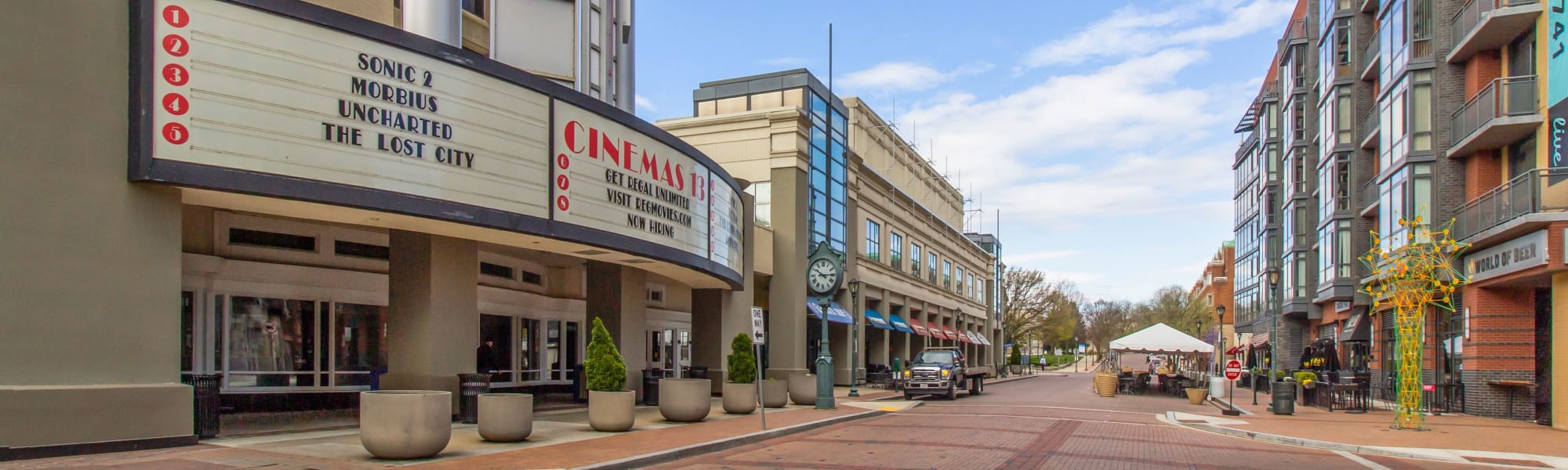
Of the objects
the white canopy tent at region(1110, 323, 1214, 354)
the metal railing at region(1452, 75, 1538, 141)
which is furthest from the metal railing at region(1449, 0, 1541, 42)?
the white canopy tent at region(1110, 323, 1214, 354)

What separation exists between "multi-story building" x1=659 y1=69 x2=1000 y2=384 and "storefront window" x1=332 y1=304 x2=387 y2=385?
16232mm

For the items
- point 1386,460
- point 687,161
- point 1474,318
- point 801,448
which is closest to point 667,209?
point 687,161

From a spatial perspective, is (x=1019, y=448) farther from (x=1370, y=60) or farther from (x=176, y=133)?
(x=1370, y=60)

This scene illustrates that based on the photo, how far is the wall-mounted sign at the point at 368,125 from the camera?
13047 mm

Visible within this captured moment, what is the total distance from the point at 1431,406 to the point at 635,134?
21.2 metres

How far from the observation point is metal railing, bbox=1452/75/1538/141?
23.9 metres

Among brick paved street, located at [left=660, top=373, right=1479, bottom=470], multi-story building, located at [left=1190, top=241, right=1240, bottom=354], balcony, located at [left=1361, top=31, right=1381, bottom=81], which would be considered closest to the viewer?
brick paved street, located at [left=660, top=373, right=1479, bottom=470]

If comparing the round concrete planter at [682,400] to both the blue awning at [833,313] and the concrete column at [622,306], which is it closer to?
the concrete column at [622,306]

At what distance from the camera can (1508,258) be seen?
23.2 meters

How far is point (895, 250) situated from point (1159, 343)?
15397mm

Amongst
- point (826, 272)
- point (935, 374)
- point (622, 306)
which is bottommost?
point (935, 374)

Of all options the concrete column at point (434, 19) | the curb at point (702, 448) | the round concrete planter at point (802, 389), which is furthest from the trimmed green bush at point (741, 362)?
the concrete column at point (434, 19)

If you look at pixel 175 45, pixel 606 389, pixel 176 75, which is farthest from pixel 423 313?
pixel 175 45

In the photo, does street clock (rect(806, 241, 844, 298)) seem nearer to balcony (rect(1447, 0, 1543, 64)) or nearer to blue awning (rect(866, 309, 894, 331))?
blue awning (rect(866, 309, 894, 331))
